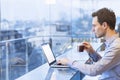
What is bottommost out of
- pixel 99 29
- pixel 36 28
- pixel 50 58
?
pixel 50 58

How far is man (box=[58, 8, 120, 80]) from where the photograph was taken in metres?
1.88

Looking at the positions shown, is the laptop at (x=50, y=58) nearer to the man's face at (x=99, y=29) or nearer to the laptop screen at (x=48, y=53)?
the laptop screen at (x=48, y=53)

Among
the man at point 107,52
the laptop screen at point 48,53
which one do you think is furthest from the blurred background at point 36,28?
the man at point 107,52

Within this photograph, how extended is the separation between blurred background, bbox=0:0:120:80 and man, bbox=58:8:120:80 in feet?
7.22

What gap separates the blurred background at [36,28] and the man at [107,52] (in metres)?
2.20

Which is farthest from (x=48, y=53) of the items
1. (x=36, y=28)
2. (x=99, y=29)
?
(x=36, y=28)

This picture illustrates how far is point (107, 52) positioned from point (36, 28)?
4.79m

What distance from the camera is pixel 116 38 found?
1951mm

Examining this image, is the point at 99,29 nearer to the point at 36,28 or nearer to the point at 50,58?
the point at 50,58

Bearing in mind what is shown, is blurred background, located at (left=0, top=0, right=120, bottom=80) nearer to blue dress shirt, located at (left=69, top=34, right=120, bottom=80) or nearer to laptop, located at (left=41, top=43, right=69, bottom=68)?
laptop, located at (left=41, top=43, right=69, bottom=68)

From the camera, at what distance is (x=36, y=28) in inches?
259

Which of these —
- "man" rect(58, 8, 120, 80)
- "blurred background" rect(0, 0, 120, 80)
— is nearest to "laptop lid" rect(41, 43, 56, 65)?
"man" rect(58, 8, 120, 80)

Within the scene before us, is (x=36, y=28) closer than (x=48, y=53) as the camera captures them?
No

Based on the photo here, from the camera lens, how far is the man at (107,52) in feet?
6.15
